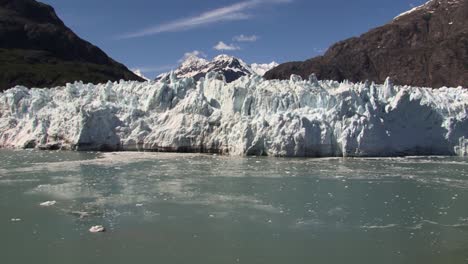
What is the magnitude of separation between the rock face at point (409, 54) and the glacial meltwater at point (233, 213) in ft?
244

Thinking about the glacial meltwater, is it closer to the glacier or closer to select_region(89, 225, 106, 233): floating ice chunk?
select_region(89, 225, 106, 233): floating ice chunk

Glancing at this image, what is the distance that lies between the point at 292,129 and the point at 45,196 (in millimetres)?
12197

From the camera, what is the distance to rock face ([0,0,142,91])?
68.8 meters

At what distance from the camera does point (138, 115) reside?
26.5 meters

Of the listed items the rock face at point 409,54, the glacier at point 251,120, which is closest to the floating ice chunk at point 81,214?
the glacier at point 251,120

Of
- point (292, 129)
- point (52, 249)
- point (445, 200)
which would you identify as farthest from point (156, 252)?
point (292, 129)

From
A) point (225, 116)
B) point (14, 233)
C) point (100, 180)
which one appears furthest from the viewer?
point (225, 116)

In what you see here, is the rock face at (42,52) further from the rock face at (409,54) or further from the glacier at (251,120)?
the glacier at (251,120)

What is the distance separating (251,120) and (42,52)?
215 feet

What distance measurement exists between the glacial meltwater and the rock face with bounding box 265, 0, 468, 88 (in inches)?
2924

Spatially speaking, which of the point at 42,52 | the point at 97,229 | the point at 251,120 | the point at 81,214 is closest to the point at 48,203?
the point at 81,214

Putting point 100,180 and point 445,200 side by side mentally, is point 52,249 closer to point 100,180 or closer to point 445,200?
point 100,180

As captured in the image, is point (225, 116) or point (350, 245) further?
point (225, 116)

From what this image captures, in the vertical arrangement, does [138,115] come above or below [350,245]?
above
